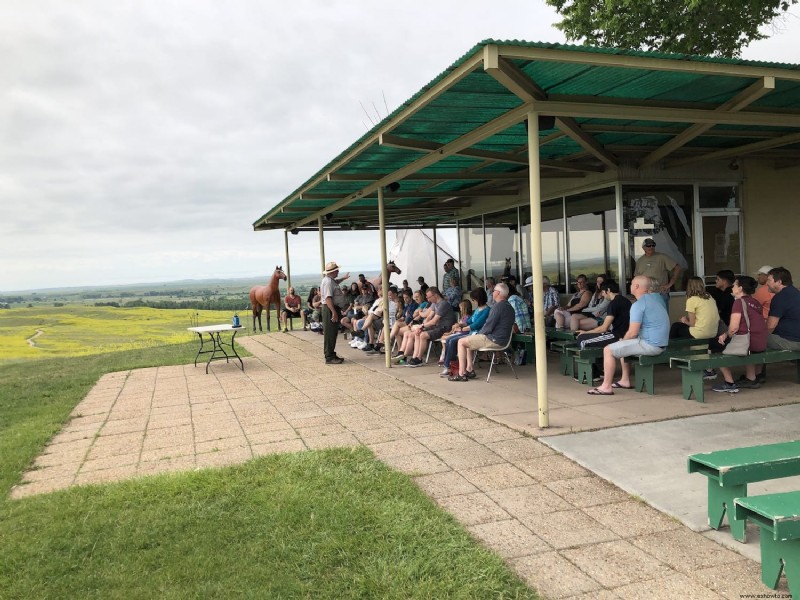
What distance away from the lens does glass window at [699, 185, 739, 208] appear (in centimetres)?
898

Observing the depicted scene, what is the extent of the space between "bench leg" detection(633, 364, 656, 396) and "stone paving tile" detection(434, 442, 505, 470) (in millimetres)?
2369

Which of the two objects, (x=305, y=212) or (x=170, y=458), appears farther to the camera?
(x=305, y=212)

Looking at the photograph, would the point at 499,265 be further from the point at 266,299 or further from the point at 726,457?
the point at 726,457

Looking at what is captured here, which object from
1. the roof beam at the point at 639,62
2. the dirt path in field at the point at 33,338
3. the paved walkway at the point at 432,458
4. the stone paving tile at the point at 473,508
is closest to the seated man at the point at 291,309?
the paved walkway at the point at 432,458

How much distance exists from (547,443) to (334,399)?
2922 millimetres

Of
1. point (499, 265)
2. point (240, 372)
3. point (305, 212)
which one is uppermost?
point (305, 212)

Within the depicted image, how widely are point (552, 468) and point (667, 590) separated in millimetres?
1585

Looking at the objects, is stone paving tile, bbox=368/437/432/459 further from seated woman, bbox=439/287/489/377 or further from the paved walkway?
seated woman, bbox=439/287/489/377

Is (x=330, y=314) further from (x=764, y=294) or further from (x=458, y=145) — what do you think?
(x=764, y=294)

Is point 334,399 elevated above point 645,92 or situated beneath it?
situated beneath

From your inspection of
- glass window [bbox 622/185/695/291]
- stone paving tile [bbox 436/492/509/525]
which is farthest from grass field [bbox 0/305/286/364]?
stone paving tile [bbox 436/492/509/525]

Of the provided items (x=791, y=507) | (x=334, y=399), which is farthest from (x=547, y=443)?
(x=334, y=399)

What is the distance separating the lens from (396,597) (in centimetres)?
259

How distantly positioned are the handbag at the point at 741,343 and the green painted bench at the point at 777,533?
12.1 feet
